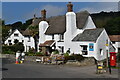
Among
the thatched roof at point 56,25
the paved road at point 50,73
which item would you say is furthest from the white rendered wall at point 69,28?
the paved road at point 50,73

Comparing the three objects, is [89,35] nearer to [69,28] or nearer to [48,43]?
[69,28]

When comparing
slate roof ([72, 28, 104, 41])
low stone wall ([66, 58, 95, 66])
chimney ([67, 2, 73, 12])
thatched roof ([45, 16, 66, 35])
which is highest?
chimney ([67, 2, 73, 12])

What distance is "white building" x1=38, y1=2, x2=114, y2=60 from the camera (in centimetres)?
3207

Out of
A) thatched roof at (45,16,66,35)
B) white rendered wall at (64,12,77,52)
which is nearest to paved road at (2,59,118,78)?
white rendered wall at (64,12,77,52)

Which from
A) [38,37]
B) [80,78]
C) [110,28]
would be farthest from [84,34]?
[110,28]

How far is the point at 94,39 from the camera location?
31.5 meters

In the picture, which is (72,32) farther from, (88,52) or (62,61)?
(62,61)

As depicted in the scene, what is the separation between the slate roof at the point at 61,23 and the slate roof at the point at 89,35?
1.88 metres

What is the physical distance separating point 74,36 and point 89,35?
3403 millimetres

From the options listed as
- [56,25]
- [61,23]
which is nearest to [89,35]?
[61,23]

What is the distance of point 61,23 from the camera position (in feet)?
134

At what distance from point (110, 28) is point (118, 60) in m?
46.2

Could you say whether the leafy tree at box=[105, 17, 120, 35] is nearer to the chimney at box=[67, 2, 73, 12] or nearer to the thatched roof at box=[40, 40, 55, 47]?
the thatched roof at box=[40, 40, 55, 47]

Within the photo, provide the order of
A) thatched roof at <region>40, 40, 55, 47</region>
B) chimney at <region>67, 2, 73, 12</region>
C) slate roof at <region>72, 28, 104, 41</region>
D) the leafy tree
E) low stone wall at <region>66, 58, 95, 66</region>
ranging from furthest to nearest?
the leafy tree, thatched roof at <region>40, 40, 55, 47</region>, chimney at <region>67, 2, 73, 12</region>, slate roof at <region>72, 28, 104, 41</region>, low stone wall at <region>66, 58, 95, 66</region>
